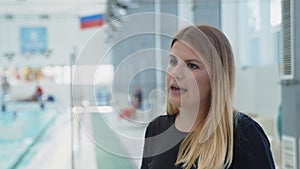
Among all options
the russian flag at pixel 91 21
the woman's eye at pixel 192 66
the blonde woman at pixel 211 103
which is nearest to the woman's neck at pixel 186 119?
the blonde woman at pixel 211 103

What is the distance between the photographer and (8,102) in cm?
1377

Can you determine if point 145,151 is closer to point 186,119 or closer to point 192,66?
point 186,119

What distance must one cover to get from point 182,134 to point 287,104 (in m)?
2.50

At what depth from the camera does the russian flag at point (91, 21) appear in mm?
10741

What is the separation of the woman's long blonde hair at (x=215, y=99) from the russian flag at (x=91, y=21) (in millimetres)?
9802

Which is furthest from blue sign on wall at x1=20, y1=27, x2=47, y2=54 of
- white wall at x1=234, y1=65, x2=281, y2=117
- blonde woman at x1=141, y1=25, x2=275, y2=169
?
blonde woman at x1=141, y1=25, x2=275, y2=169

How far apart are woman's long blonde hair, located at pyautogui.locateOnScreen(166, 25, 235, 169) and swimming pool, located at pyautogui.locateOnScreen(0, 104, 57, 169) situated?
4411 mm

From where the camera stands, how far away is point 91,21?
1144cm

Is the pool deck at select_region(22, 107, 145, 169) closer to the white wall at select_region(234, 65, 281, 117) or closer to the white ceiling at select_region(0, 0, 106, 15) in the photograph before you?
the white wall at select_region(234, 65, 281, 117)

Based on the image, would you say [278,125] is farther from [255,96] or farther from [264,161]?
[264,161]

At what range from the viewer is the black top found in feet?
2.70

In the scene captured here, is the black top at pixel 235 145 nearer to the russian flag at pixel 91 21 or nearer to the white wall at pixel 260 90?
the white wall at pixel 260 90

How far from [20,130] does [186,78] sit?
342 inches

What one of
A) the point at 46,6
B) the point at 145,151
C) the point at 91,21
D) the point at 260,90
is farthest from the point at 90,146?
the point at 46,6
